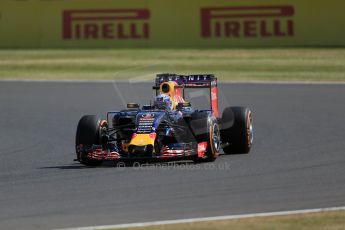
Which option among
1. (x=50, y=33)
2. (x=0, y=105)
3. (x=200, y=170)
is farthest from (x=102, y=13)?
(x=200, y=170)

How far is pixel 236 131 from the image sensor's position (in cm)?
1349

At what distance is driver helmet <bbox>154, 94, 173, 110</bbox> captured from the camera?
13148 mm

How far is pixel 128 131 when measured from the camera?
12906mm

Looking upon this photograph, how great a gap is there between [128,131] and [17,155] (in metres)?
1.87

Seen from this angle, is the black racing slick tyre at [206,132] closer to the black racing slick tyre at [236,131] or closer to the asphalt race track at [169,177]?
the asphalt race track at [169,177]

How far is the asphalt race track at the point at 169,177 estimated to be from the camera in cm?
914

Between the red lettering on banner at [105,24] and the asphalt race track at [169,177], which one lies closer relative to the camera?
the asphalt race track at [169,177]

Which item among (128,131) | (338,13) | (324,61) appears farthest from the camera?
(338,13)

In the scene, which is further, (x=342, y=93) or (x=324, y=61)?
(x=324, y=61)

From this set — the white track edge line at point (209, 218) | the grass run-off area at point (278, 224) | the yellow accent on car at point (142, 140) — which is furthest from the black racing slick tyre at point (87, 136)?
the grass run-off area at point (278, 224)

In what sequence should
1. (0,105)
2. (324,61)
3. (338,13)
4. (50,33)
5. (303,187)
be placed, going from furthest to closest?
(50,33) → (338,13) → (324,61) → (0,105) → (303,187)

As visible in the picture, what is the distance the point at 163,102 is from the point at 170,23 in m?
17.5

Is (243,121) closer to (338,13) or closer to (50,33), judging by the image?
(338,13)

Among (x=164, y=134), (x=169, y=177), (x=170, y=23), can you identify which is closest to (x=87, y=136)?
(x=164, y=134)
